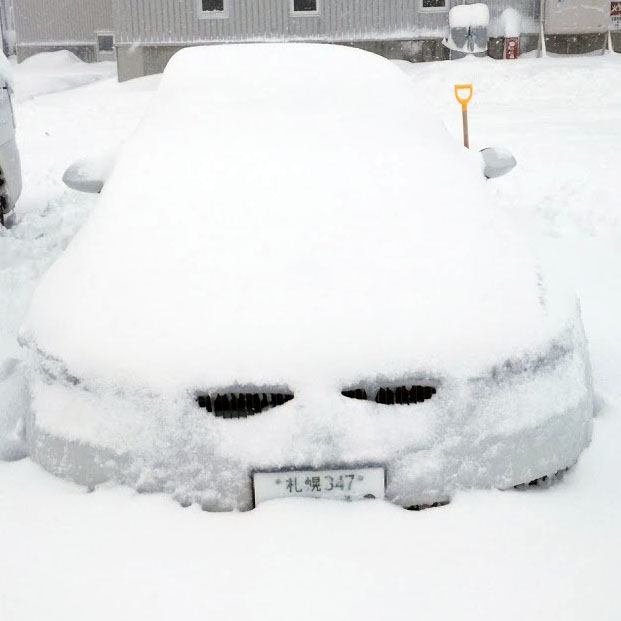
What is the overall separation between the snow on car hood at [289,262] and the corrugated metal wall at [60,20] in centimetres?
2617

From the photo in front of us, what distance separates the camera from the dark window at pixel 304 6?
19906mm

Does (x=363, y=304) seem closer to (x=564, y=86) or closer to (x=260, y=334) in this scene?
(x=260, y=334)

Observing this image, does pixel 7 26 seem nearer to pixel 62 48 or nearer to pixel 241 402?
pixel 62 48

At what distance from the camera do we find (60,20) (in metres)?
27.1

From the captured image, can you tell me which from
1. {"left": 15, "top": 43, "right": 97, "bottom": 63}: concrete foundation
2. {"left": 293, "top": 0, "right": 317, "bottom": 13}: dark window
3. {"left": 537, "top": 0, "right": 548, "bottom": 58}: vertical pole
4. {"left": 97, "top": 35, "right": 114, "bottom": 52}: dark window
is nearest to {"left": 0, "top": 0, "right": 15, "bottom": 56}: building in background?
{"left": 15, "top": 43, "right": 97, "bottom": 63}: concrete foundation

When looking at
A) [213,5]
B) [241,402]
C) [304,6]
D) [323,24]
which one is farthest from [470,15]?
[241,402]

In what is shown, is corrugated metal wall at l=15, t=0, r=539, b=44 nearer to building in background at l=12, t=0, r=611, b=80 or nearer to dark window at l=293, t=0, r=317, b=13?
building in background at l=12, t=0, r=611, b=80

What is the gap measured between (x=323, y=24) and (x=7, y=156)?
1469 centimetres

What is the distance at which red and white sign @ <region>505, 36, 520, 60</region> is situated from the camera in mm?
19953

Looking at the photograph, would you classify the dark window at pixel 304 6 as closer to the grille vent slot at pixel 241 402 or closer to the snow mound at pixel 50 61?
the snow mound at pixel 50 61

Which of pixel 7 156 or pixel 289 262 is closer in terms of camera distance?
pixel 289 262

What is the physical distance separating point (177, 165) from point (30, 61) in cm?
2660

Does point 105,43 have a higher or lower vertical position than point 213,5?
lower

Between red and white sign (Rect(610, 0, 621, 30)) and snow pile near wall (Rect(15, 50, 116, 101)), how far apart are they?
14381mm
